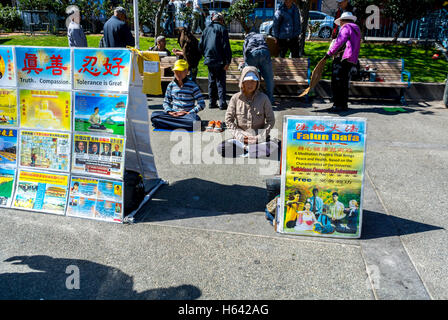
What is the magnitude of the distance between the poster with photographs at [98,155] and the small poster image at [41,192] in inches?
10.9

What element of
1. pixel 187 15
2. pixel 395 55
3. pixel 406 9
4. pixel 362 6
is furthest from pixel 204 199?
pixel 187 15

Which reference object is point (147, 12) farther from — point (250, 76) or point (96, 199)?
point (96, 199)

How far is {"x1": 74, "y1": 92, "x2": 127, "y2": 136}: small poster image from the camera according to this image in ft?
14.2

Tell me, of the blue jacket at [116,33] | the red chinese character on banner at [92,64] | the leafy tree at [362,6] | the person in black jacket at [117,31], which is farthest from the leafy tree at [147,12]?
the red chinese character on banner at [92,64]

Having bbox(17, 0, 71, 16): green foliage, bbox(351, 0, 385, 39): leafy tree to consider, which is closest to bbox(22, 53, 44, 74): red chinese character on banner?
bbox(351, 0, 385, 39): leafy tree

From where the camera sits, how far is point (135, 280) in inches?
137

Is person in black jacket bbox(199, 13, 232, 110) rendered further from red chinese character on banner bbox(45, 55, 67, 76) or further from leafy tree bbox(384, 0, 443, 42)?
leafy tree bbox(384, 0, 443, 42)

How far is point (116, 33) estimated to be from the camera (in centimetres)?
913

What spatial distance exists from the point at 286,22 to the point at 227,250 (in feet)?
25.2

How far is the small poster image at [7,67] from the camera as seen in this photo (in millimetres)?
4602

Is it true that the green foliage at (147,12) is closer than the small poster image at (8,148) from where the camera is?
No

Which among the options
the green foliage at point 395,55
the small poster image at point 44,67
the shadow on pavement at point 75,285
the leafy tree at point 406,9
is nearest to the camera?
the shadow on pavement at point 75,285

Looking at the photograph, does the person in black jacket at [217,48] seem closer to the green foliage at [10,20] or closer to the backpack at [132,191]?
the backpack at [132,191]
